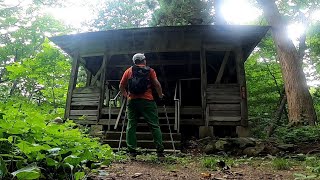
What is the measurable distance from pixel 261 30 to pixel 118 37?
4.71 meters

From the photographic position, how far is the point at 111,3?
903 inches

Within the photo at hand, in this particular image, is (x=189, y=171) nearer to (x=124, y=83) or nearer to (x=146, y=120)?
(x=146, y=120)

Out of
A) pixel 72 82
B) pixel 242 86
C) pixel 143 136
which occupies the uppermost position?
pixel 72 82

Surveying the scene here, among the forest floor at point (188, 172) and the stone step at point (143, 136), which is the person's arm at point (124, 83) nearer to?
the forest floor at point (188, 172)

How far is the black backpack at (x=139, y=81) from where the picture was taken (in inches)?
Answer: 215

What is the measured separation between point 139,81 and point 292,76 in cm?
718

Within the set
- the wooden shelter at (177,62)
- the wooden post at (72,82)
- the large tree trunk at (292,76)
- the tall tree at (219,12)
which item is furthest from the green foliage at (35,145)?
the tall tree at (219,12)

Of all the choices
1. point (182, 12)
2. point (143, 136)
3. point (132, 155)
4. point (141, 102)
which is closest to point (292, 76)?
point (143, 136)

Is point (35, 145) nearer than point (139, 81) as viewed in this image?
Yes

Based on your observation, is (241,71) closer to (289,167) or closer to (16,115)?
(289,167)

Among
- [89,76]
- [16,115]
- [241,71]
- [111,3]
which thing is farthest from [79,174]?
[111,3]

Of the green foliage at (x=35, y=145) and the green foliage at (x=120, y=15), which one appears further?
the green foliage at (x=120, y=15)

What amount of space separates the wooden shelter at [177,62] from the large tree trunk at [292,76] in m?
1.44

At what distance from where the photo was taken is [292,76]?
34.6 ft
